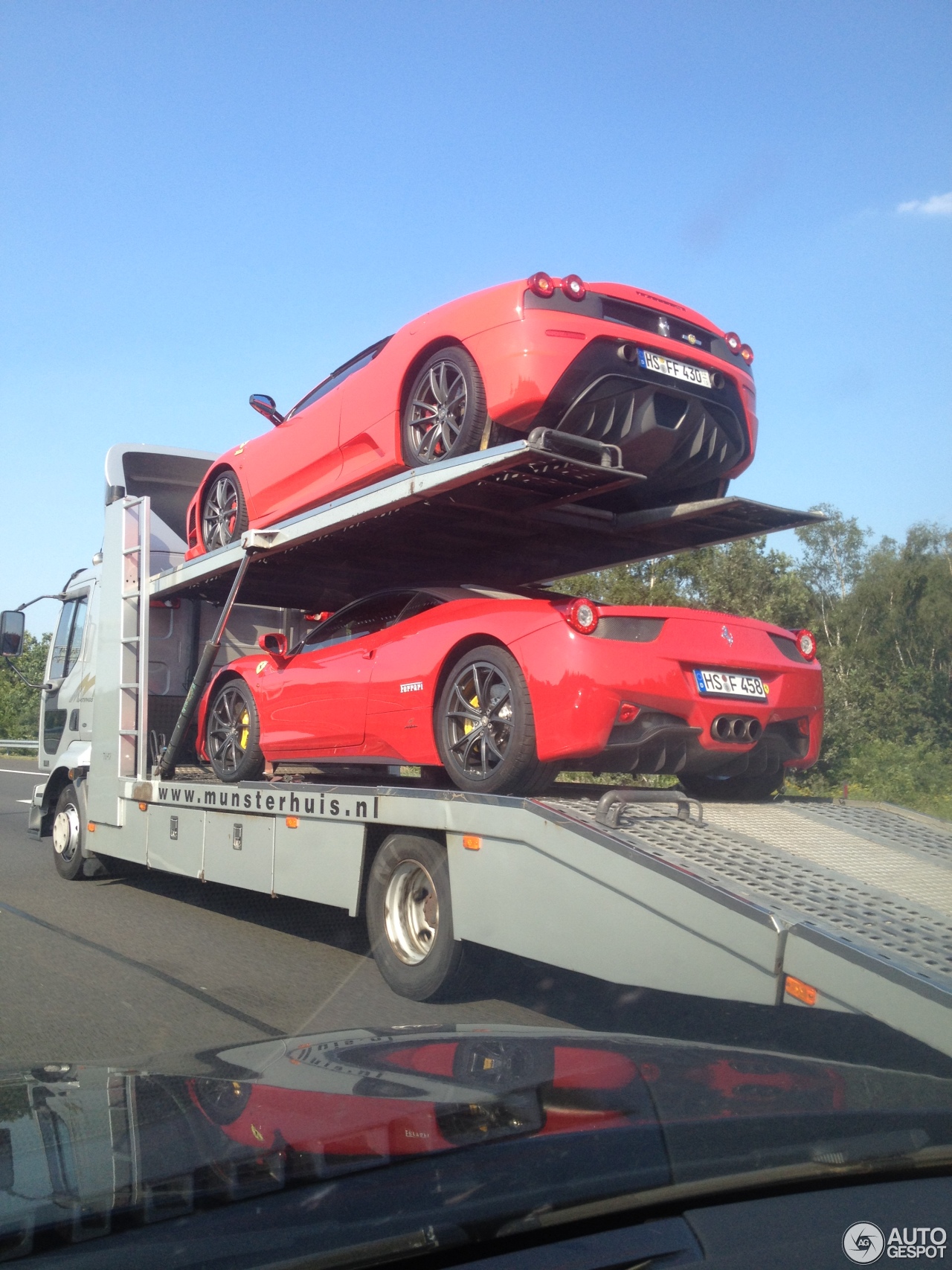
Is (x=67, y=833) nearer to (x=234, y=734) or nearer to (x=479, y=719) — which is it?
(x=234, y=734)

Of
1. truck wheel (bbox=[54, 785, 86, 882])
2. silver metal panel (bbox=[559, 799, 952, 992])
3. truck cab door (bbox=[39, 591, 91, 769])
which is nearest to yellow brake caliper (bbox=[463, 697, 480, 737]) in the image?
silver metal panel (bbox=[559, 799, 952, 992])

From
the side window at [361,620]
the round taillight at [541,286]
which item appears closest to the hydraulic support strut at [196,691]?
the side window at [361,620]

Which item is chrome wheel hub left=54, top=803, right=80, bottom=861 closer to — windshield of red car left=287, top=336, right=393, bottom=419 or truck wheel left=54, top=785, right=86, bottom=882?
truck wheel left=54, top=785, right=86, bottom=882

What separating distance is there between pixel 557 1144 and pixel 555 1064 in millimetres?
639

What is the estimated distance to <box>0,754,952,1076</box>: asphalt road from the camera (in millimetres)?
4965

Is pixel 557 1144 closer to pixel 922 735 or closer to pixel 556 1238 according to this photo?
pixel 556 1238

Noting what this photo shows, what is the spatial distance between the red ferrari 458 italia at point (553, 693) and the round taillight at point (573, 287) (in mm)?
1471

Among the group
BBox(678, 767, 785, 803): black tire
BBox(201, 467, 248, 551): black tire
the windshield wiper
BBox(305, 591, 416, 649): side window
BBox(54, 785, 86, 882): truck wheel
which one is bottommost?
BBox(54, 785, 86, 882): truck wheel

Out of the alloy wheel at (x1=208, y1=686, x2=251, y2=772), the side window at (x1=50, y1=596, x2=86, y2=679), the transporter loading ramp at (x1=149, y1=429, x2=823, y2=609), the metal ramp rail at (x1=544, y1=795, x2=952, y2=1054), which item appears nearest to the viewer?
the metal ramp rail at (x1=544, y1=795, x2=952, y2=1054)

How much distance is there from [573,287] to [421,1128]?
163 inches

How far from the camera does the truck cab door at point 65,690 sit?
971 cm

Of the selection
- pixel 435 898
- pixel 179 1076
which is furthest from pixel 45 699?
pixel 179 1076

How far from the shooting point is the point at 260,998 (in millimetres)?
5711

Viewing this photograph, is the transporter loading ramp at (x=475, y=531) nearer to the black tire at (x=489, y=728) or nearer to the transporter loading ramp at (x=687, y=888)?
the black tire at (x=489, y=728)
